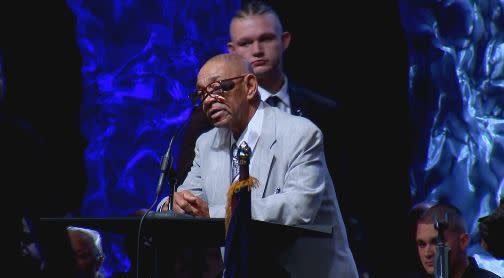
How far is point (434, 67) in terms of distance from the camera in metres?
6.24

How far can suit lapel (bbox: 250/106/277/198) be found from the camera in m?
3.79

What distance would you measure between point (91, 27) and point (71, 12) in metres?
0.17

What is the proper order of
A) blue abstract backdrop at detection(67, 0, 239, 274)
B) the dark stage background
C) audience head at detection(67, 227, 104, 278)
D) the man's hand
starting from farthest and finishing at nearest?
blue abstract backdrop at detection(67, 0, 239, 274) → the dark stage background → audience head at detection(67, 227, 104, 278) → the man's hand

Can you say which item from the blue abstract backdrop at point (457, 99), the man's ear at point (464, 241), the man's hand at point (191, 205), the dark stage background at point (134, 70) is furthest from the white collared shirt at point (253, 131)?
the blue abstract backdrop at point (457, 99)

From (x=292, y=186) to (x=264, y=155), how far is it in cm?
19

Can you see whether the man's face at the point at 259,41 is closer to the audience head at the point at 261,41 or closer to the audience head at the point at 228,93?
the audience head at the point at 261,41

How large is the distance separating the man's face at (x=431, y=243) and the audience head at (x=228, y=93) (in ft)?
4.52

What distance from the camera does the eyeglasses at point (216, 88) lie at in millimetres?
3801

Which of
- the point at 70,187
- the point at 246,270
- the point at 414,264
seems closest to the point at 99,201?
the point at 70,187

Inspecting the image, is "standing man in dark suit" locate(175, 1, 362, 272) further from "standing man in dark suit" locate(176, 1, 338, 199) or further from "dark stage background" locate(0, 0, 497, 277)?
"dark stage background" locate(0, 0, 497, 277)

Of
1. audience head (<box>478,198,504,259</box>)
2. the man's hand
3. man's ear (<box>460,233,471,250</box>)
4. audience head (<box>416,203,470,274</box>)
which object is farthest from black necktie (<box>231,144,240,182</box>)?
man's ear (<box>460,233,471,250</box>)

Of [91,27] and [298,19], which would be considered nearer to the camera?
[298,19]

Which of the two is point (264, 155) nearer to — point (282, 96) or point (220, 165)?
point (220, 165)

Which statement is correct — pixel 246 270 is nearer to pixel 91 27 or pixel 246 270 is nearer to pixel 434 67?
pixel 434 67
